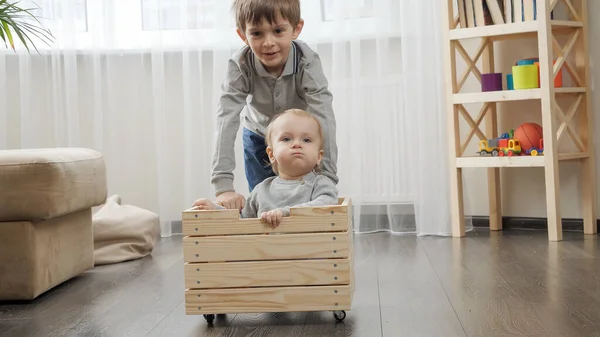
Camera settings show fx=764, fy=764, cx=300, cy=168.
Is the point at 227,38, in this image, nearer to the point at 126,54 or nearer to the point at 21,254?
the point at 126,54

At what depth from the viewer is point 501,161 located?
10.5 feet

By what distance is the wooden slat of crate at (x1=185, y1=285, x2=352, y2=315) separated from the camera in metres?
1.82

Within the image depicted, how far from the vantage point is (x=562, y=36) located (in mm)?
3406

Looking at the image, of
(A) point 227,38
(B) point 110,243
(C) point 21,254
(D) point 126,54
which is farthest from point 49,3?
(C) point 21,254

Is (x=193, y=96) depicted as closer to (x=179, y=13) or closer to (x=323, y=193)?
(x=179, y=13)

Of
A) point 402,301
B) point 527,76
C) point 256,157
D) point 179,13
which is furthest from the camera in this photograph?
point 179,13

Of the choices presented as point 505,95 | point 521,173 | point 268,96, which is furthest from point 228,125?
point 521,173

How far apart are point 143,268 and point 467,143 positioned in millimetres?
1538

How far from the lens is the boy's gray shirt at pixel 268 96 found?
6.70 feet

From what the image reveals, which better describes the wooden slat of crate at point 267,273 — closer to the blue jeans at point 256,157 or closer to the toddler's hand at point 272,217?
the toddler's hand at point 272,217

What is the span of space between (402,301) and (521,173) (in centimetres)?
169

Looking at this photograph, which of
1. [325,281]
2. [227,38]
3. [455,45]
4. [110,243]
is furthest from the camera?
[227,38]

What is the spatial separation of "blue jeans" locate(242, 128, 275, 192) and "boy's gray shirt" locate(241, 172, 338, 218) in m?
0.31

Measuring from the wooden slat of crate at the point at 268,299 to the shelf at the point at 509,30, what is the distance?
5.75ft
